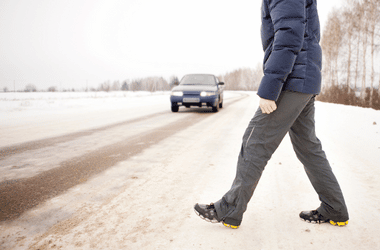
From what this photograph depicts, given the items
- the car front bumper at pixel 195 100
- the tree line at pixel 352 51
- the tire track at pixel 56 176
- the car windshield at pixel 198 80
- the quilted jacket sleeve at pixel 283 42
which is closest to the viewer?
the quilted jacket sleeve at pixel 283 42

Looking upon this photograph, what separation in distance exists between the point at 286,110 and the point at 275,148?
28cm

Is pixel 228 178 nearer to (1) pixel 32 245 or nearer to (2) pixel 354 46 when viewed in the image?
(1) pixel 32 245

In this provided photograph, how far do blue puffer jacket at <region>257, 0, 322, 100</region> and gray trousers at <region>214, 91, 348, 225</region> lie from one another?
10 centimetres

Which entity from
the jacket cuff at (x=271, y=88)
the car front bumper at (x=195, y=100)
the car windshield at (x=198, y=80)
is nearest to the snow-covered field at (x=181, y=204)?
the jacket cuff at (x=271, y=88)

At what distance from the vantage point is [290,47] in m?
1.62

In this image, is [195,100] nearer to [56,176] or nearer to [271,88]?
[56,176]

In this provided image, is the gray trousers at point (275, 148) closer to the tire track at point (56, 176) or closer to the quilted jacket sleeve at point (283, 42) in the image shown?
the quilted jacket sleeve at point (283, 42)

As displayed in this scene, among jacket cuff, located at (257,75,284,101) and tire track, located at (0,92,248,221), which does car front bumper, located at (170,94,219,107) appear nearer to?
tire track, located at (0,92,248,221)

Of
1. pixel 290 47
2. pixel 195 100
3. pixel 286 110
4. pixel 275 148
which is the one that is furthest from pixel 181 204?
pixel 195 100

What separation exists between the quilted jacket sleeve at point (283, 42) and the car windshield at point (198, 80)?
9.95 metres

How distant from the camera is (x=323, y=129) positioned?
656cm

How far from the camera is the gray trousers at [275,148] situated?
1733 mm

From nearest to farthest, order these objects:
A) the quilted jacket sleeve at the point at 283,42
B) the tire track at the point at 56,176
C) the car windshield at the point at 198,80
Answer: the quilted jacket sleeve at the point at 283,42 < the tire track at the point at 56,176 < the car windshield at the point at 198,80

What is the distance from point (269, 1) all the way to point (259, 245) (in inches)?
64.8
